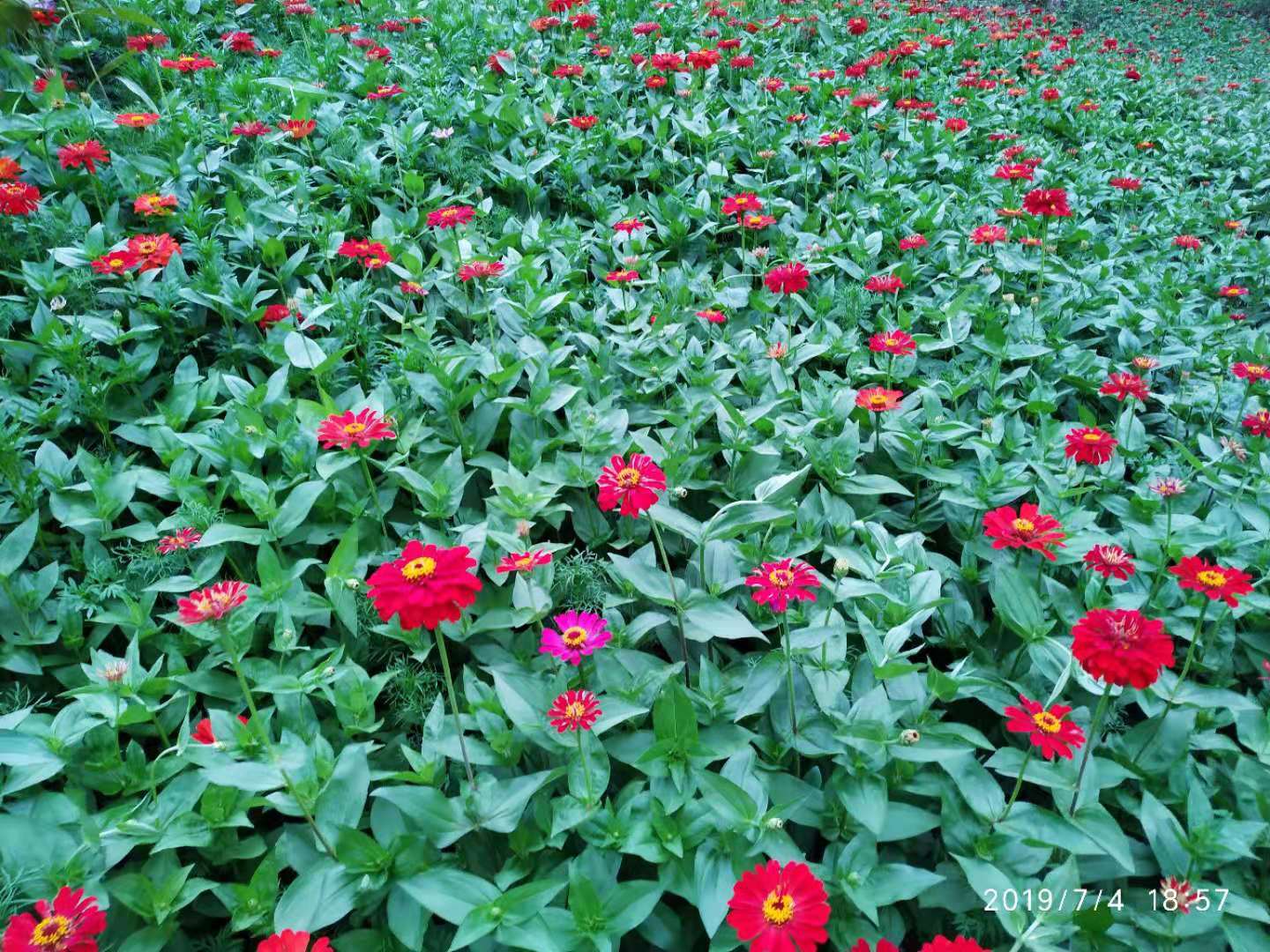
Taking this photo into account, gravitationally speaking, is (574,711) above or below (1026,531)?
below

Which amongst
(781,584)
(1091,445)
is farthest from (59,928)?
(1091,445)

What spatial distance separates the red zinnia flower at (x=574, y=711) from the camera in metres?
1.65

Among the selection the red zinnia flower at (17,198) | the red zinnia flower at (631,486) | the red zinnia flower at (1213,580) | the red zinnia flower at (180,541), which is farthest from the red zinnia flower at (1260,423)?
the red zinnia flower at (17,198)

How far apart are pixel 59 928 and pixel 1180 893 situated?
196 centimetres

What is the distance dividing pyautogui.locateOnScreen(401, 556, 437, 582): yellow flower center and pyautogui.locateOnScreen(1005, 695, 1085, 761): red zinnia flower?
3.96ft

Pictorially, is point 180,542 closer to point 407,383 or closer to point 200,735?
point 200,735

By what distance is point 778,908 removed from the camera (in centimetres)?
136

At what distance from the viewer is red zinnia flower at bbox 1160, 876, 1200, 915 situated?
58.7 inches

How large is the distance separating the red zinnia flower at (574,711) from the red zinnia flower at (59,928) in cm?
84

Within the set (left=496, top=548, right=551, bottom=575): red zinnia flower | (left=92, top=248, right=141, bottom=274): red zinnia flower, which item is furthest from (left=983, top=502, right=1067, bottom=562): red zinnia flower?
(left=92, top=248, right=141, bottom=274): red zinnia flower

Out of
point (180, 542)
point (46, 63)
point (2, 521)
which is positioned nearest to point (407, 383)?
point (180, 542)

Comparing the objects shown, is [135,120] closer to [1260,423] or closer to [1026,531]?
[1026,531]

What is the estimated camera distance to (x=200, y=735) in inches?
71.8

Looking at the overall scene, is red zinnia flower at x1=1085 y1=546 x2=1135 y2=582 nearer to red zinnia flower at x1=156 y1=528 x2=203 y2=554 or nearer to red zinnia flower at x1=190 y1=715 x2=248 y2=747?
red zinnia flower at x1=190 y1=715 x2=248 y2=747
